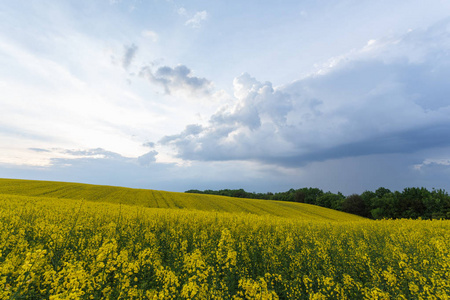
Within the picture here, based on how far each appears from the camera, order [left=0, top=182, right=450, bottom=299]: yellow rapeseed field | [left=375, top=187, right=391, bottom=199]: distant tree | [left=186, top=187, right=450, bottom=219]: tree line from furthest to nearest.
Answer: [left=375, top=187, right=391, bottom=199]: distant tree < [left=186, top=187, right=450, bottom=219]: tree line < [left=0, top=182, right=450, bottom=299]: yellow rapeseed field

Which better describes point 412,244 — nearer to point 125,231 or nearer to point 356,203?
point 125,231

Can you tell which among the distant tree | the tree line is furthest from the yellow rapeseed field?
the distant tree

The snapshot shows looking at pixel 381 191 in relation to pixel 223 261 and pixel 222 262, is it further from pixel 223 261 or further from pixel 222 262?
pixel 223 261

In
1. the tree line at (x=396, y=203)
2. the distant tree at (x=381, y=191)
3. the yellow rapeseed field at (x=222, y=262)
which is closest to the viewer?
the yellow rapeseed field at (x=222, y=262)

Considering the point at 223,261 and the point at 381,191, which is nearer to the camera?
the point at 223,261

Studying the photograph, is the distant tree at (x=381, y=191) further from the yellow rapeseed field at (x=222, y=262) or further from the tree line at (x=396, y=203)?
the yellow rapeseed field at (x=222, y=262)

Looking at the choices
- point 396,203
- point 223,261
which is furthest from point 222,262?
point 396,203

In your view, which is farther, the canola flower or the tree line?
the tree line

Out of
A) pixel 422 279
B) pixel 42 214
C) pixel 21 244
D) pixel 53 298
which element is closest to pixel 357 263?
pixel 422 279

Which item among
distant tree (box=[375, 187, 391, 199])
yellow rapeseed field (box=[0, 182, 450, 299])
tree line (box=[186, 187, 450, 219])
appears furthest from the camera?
distant tree (box=[375, 187, 391, 199])

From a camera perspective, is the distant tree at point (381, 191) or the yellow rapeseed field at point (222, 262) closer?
the yellow rapeseed field at point (222, 262)

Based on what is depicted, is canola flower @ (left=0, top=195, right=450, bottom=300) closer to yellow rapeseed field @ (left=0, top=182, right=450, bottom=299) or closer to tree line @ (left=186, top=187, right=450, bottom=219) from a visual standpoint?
yellow rapeseed field @ (left=0, top=182, right=450, bottom=299)

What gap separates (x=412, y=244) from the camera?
9.18m

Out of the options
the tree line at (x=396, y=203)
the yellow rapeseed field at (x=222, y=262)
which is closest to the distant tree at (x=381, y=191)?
the tree line at (x=396, y=203)
